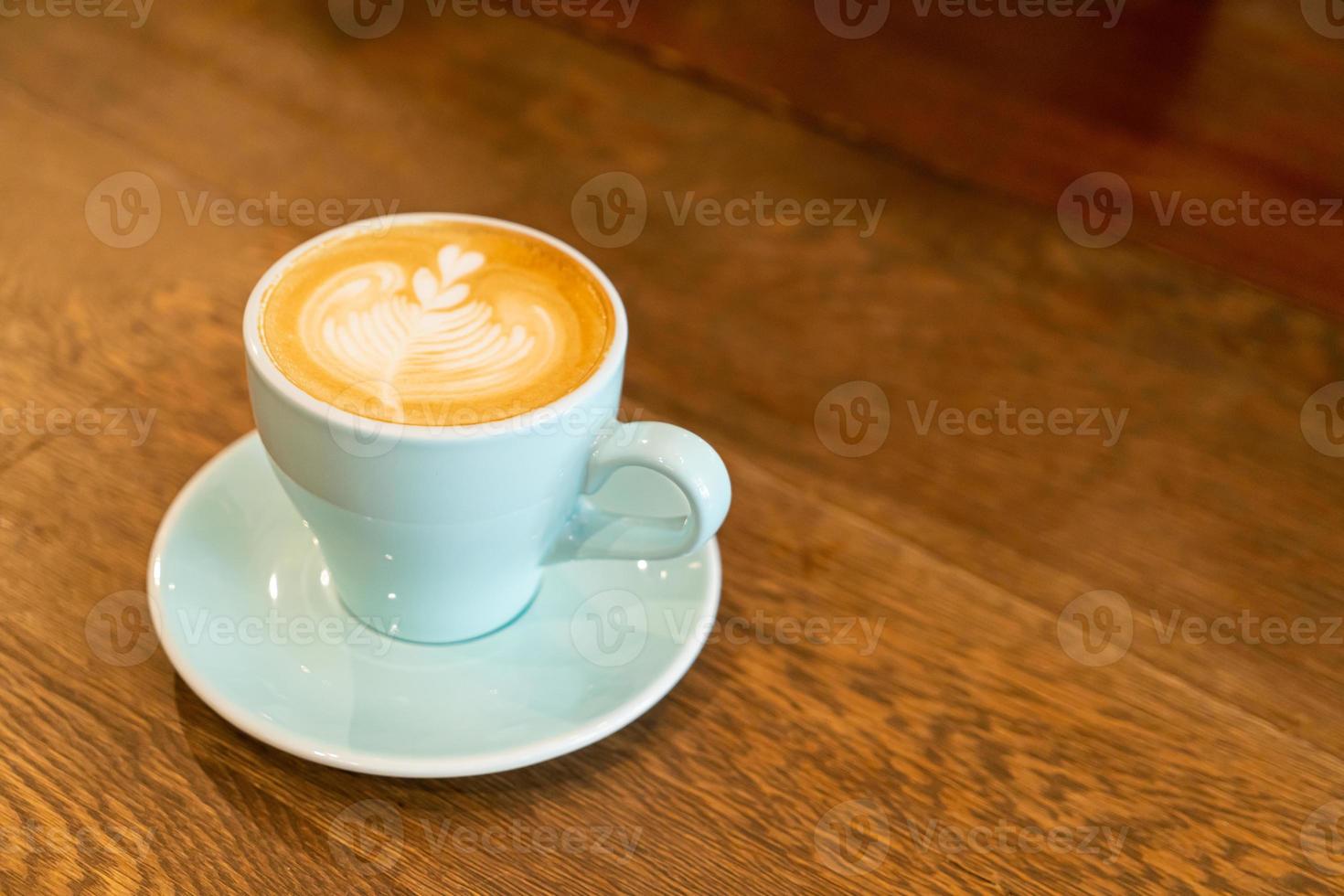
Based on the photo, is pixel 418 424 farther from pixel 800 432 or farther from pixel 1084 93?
pixel 1084 93

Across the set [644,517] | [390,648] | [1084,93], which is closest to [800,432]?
[644,517]

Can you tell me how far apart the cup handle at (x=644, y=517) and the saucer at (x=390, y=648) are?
40 millimetres

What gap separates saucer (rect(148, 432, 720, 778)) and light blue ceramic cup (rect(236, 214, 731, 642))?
3cm

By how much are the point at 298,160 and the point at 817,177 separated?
0.45 metres

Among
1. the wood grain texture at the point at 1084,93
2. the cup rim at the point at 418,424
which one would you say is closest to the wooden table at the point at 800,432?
the wood grain texture at the point at 1084,93

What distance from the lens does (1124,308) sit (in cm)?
93

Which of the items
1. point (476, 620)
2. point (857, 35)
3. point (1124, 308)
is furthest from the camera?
point (857, 35)

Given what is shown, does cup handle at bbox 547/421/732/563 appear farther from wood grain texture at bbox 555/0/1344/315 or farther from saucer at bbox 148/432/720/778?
wood grain texture at bbox 555/0/1344/315

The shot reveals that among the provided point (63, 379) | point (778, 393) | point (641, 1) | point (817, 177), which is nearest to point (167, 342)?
point (63, 379)

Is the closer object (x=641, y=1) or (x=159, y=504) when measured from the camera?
(x=159, y=504)

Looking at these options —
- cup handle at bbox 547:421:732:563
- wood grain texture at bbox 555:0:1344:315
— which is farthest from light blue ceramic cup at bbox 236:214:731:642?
wood grain texture at bbox 555:0:1344:315

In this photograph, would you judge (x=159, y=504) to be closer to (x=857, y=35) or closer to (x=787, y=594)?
(x=787, y=594)

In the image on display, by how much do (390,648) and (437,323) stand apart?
169 mm

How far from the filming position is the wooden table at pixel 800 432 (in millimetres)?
541
